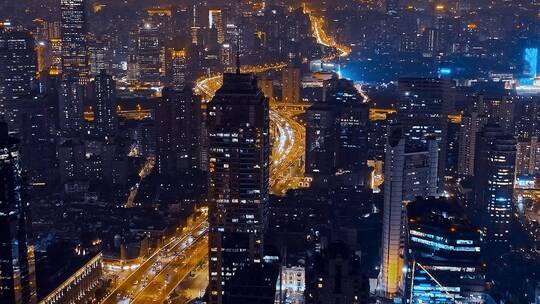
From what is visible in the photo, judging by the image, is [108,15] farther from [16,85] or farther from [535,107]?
[535,107]

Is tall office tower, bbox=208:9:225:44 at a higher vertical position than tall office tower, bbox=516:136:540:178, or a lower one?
higher

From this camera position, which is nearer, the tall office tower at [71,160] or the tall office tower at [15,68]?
the tall office tower at [71,160]

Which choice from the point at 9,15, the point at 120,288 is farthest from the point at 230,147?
the point at 9,15

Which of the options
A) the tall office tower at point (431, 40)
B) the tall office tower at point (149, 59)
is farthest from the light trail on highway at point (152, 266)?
the tall office tower at point (431, 40)

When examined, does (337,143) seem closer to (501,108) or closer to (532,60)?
(501,108)

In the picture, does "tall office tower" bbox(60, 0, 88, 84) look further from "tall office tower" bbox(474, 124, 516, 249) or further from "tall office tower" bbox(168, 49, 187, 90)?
"tall office tower" bbox(474, 124, 516, 249)

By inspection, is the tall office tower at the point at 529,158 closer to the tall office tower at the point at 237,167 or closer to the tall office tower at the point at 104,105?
the tall office tower at the point at 237,167

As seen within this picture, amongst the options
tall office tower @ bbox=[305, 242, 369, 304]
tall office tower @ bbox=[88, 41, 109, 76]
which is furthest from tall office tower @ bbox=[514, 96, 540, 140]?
tall office tower @ bbox=[88, 41, 109, 76]

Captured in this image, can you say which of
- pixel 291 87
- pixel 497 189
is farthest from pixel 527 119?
pixel 291 87
